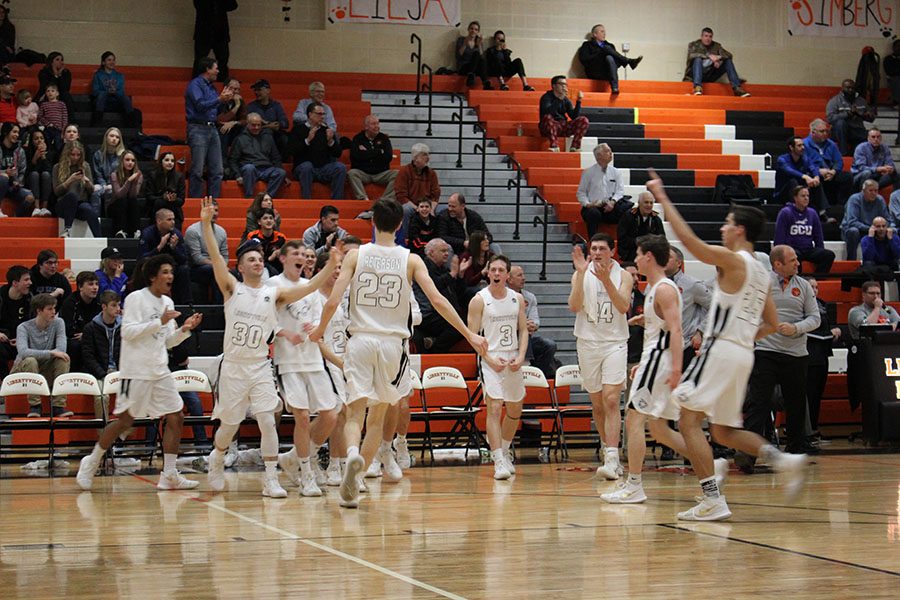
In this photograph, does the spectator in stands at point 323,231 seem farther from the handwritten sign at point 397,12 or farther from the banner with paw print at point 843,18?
the banner with paw print at point 843,18

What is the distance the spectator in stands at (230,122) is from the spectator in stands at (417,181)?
248cm

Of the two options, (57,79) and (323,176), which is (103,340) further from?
(57,79)

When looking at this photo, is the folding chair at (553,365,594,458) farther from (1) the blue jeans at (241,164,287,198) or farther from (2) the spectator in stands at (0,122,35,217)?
(2) the spectator in stands at (0,122,35,217)

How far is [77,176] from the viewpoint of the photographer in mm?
15633

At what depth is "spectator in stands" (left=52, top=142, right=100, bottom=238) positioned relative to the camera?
1569 cm

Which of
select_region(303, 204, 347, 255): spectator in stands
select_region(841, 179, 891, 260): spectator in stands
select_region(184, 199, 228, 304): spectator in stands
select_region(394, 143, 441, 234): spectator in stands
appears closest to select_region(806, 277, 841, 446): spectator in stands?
select_region(841, 179, 891, 260): spectator in stands

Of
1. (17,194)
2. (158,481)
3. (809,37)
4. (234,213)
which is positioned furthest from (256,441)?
(809,37)

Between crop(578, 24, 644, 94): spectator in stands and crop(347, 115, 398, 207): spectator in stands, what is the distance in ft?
17.4

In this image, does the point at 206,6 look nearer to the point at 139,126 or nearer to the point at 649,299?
the point at 139,126

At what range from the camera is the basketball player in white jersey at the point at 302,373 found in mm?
9594

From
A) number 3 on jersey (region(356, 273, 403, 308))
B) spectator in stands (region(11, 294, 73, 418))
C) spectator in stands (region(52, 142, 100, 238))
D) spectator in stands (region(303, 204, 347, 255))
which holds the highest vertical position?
spectator in stands (region(52, 142, 100, 238))

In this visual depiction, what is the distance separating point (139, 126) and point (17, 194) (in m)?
2.48

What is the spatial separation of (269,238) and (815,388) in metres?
6.70

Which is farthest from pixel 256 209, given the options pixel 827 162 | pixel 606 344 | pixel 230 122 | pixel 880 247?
pixel 827 162
